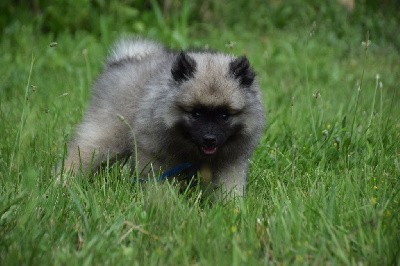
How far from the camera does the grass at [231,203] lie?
10.1 feet

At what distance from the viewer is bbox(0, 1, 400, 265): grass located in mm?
3080

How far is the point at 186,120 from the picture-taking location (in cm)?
424

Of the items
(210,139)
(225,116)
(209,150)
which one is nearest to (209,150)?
(209,150)

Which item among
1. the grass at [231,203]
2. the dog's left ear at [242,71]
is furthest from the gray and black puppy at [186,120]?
the grass at [231,203]

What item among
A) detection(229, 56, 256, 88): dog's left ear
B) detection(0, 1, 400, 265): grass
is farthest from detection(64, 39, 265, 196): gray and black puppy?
detection(0, 1, 400, 265): grass

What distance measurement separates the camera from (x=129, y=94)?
476cm

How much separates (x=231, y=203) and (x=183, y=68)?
95 centimetres

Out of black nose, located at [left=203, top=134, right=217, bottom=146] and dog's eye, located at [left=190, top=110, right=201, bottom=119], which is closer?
black nose, located at [left=203, top=134, right=217, bottom=146]

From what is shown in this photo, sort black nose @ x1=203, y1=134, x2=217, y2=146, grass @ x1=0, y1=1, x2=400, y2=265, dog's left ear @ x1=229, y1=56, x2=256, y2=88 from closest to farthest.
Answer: grass @ x1=0, y1=1, x2=400, y2=265
black nose @ x1=203, y1=134, x2=217, y2=146
dog's left ear @ x1=229, y1=56, x2=256, y2=88

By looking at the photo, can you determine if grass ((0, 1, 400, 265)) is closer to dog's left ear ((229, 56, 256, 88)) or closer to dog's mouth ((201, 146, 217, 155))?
dog's mouth ((201, 146, 217, 155))

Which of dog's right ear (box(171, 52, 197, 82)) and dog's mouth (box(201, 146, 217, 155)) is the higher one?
dog's right ear (box(171, 52, 197, 82))

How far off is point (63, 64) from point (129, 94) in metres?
3.30

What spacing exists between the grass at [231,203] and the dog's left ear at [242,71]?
597mm

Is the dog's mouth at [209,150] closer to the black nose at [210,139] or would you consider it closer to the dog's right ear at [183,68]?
the black nose at [210,139]
